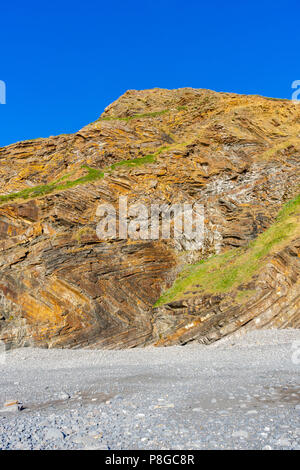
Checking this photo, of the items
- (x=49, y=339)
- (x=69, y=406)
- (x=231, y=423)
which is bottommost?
(x=49, y=339)

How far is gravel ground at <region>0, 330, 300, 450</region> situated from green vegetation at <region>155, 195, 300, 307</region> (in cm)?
444

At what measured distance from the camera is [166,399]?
9.02 m

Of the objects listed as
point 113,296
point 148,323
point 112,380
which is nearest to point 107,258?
point 113,296

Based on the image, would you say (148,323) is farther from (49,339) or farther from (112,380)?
(112,380)

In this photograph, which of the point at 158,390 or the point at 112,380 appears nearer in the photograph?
the point at 158,390

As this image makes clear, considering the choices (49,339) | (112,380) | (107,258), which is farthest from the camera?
(107,258)

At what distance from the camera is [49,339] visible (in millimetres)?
20156

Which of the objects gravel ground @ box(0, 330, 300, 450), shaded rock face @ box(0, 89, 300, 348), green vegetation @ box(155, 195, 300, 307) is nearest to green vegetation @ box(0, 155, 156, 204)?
shaded rock face @ box(0, 89, 300, 348)

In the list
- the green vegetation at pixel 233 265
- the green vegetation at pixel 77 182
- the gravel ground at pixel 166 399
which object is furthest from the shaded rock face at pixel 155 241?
the gravel ground at pixel 166 399

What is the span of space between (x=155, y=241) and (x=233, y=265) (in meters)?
6.56

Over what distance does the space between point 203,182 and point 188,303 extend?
1439cm

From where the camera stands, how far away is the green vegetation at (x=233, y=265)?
69.2ft

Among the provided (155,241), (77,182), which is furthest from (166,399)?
(77,182)

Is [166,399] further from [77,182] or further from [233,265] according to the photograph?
[77,182]
